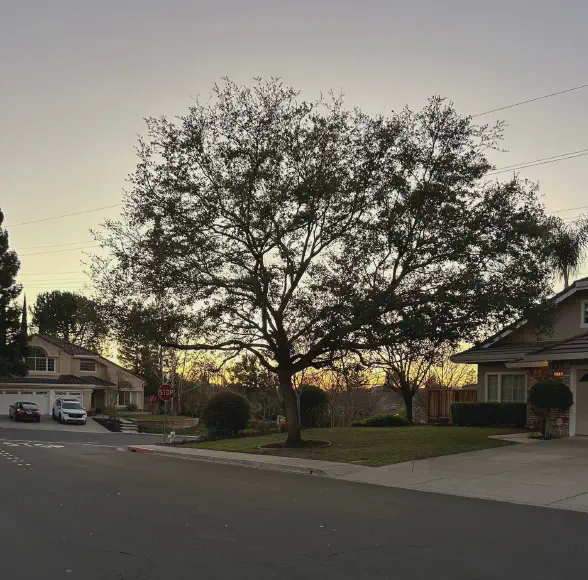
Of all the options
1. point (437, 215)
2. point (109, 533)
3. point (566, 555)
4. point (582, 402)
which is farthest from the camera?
point (582, 402)

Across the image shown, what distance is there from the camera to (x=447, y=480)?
15.2 metres

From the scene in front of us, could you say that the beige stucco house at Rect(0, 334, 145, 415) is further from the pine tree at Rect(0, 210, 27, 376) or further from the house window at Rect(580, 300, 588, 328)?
the house window at Rect(580, 300, 588, 328)

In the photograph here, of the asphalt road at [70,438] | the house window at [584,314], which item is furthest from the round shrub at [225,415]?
the house window at [584,314]

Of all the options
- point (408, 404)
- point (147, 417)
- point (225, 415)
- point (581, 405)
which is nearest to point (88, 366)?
point (147, 417)

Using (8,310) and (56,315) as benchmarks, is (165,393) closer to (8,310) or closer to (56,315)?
(8,310)

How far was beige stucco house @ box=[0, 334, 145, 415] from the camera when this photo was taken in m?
58.1

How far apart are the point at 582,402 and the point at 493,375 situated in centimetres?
649

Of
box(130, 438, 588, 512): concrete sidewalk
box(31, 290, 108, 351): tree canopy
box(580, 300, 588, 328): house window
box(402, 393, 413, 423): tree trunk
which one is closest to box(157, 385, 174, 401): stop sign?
box(130, 438, 588, 512): concrete sidewalk

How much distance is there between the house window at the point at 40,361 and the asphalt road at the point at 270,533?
161 feet

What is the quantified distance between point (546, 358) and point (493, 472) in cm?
783

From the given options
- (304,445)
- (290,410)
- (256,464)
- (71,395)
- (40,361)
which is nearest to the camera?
(256,464)

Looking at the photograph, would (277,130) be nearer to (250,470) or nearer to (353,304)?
(353,304)

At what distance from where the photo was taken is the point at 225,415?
1288 inches

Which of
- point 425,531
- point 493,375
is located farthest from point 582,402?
point 425,531
